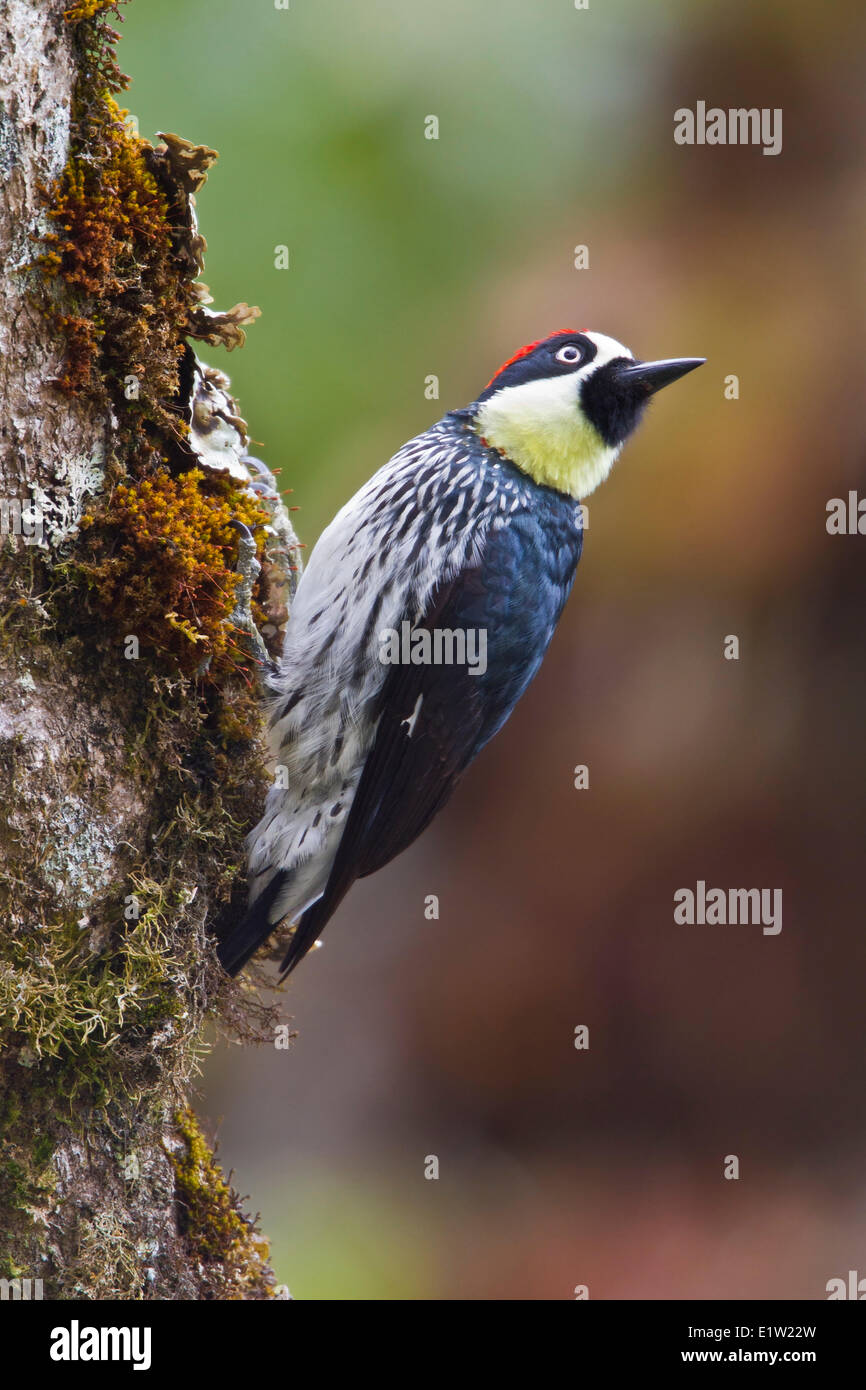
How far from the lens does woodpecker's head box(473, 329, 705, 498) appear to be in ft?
11.3

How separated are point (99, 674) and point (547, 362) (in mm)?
1745

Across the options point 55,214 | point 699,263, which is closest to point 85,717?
point 55,214

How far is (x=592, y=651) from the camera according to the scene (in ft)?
20.1

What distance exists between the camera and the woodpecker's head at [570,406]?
3.45 m

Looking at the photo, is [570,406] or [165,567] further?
[570,406]

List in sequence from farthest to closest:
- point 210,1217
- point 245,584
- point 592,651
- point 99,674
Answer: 1. point 592,651
2. point 245,584
3. point 210,1217
4. point 99,674

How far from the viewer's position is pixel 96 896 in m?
2.41

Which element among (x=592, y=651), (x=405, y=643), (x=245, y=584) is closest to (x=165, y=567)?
(x=245, y=584)
